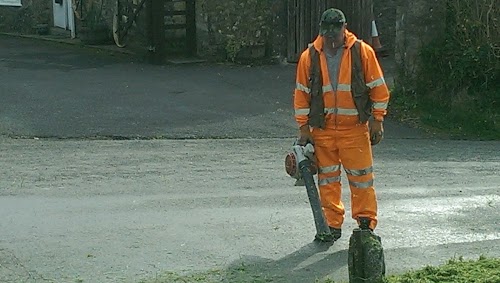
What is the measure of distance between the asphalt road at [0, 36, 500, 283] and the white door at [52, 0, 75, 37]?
6473 mm

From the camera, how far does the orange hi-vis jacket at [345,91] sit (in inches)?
279

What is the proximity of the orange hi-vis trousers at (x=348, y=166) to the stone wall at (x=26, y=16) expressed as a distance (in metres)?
18.3

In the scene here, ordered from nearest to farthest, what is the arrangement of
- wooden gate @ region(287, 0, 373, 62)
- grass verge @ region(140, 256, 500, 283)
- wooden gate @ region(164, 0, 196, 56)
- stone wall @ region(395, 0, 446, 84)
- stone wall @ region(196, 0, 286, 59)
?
grass verge @ region(140, 256, 500, 283)
stone wall @ region(395, 0, 446, 84)
wooden gate @ region(287, 0, 373, 62)
stone wall @ region(196, 0, 286, 59)
wooden gate @ region(164, 0, 196, 56)

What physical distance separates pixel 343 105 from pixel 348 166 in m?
0.49

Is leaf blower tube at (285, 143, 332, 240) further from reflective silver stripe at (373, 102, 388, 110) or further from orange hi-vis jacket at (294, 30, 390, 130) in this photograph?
reflective silver stripe at (373, 102, 388, 110)

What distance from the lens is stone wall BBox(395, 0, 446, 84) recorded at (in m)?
14.9

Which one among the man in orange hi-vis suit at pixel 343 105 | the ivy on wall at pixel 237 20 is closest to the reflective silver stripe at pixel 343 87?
the man in orange hi-vis suit at pixel 343 105

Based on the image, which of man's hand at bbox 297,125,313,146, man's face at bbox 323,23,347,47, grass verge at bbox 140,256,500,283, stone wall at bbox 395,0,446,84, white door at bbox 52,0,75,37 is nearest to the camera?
grass verge at bbox 140,256,500,283

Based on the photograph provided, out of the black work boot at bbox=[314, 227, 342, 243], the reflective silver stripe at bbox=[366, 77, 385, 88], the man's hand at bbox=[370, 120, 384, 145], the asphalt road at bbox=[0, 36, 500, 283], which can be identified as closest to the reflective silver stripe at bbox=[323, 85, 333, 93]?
the reflective silver stripe at bbox=[366, 77, 385, 88]

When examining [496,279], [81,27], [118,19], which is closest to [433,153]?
[496,279]

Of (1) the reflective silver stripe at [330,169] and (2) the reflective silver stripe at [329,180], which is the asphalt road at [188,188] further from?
(1) the reflective silver stripe at [330,169]

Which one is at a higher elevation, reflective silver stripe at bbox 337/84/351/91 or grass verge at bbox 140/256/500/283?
reflective silver stripe at bbox 337/84/351/91

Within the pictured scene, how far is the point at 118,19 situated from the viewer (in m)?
20.4

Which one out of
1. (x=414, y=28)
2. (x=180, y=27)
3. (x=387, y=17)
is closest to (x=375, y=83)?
(x=414, y=28)
